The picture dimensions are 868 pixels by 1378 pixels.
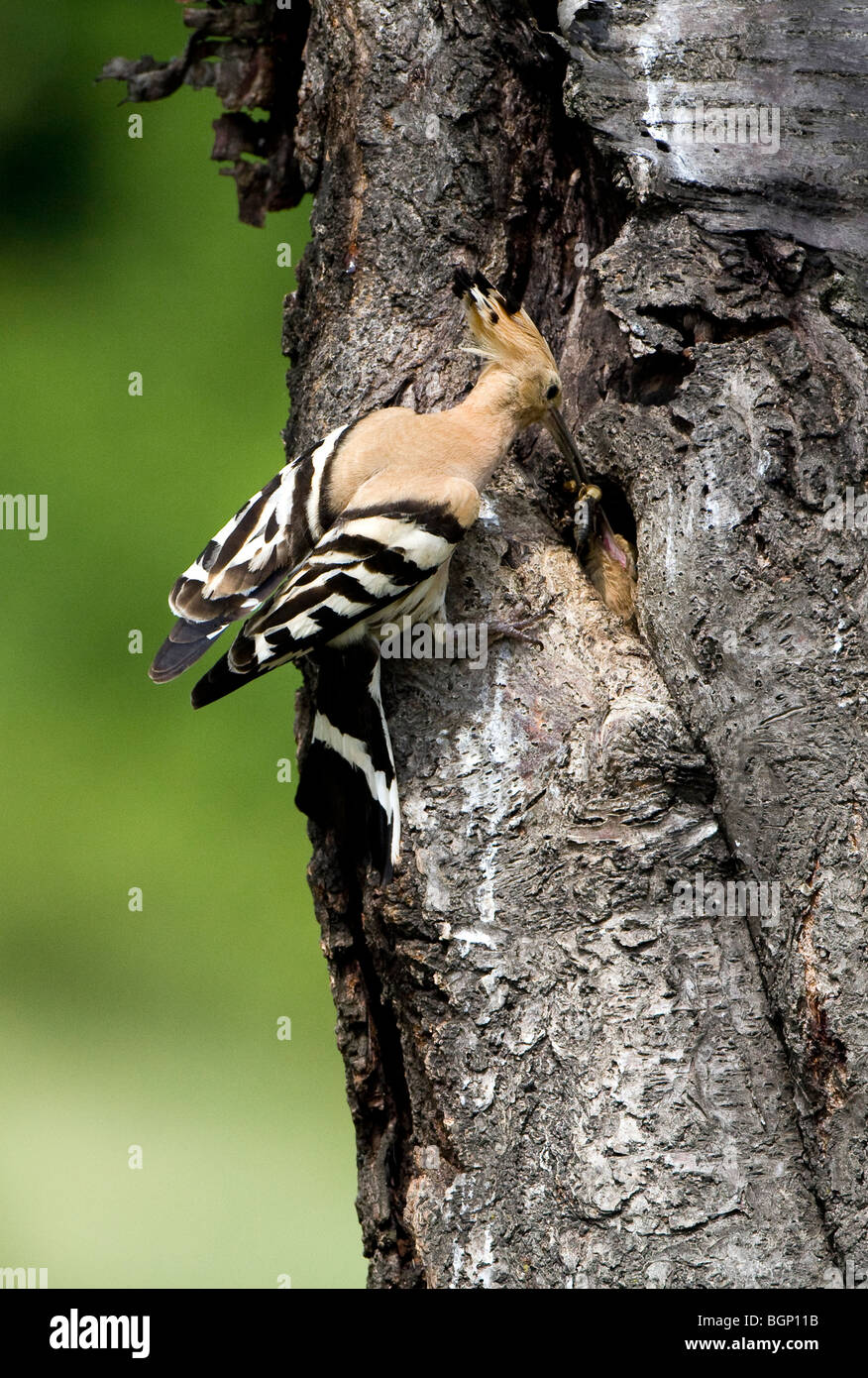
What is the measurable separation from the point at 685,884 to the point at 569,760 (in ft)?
0.69

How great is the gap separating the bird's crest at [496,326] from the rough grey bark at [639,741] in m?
0.06

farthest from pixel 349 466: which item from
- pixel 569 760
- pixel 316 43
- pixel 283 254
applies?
pixel 283 254

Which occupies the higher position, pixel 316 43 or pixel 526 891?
pixel 316 43

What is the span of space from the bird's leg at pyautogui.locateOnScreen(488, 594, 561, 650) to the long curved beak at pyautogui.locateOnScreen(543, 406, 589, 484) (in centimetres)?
19

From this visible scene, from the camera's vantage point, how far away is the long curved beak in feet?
6.08

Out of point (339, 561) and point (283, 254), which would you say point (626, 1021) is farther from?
point (283, 254)

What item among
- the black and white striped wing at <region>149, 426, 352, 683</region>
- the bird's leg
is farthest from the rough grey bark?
the black and white striped wing at <region>149, 426, 352, 683</region>

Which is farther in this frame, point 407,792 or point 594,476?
point 594,476

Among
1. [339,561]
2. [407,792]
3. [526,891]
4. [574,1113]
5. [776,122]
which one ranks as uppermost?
[776,122]

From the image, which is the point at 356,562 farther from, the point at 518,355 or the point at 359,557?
the point at 518,355

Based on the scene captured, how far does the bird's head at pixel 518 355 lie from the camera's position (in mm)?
1852

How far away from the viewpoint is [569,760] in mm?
1656

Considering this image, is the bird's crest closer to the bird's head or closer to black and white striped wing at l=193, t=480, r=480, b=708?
the bird's head
